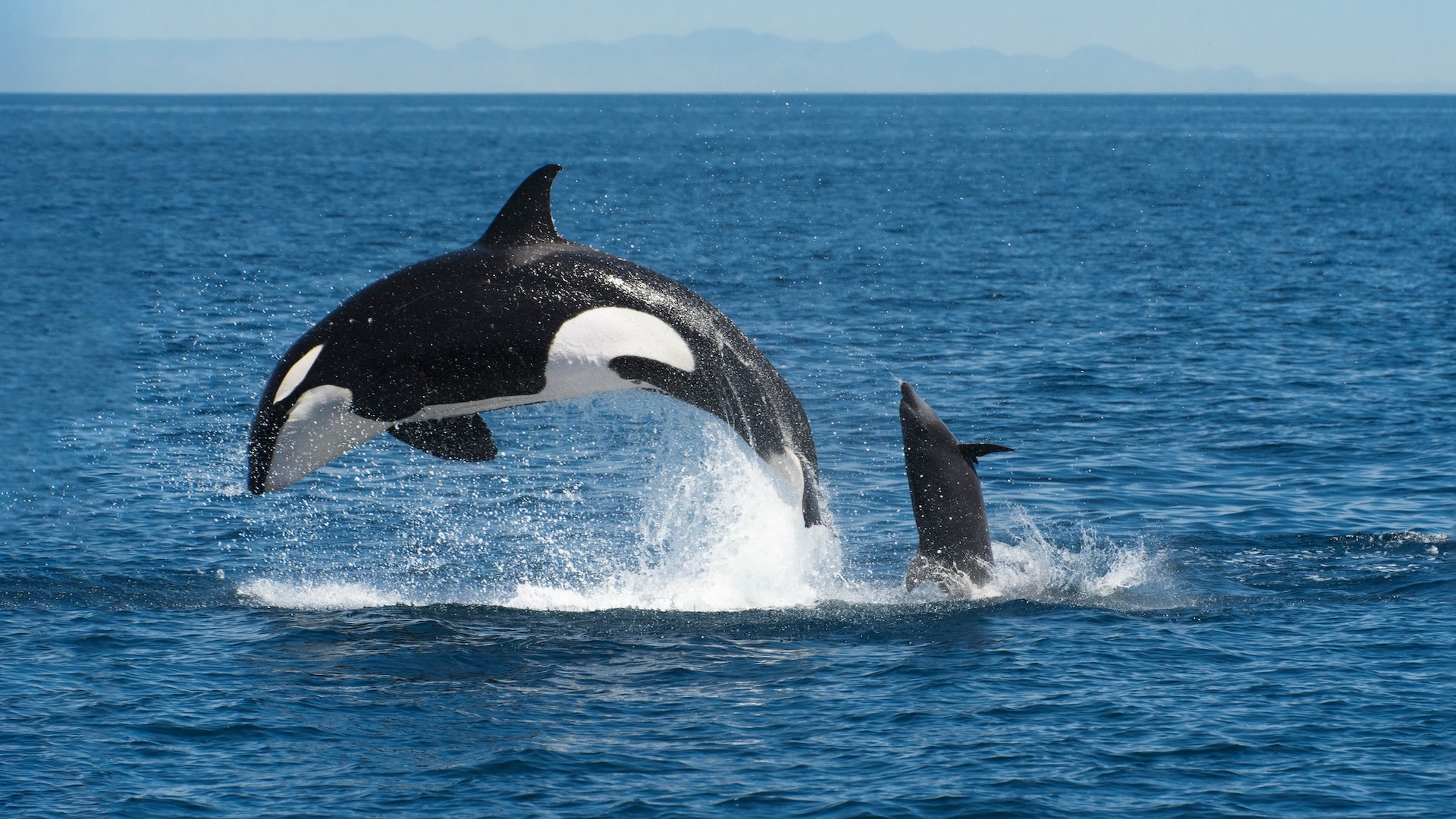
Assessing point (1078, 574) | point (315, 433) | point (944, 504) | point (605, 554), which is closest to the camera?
point (315, 433)

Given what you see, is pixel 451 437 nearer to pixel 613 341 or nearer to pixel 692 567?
pixel 613 341

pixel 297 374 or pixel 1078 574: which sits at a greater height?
pixel 297 374

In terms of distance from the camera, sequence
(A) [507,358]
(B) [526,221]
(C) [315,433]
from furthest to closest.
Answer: (B) [526,221] < (C) [315,433] < (A) [507,358]

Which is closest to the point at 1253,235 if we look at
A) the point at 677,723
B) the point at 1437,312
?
the point at 1437,312

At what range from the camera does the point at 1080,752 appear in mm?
13172

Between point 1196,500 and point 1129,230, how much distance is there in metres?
50.4

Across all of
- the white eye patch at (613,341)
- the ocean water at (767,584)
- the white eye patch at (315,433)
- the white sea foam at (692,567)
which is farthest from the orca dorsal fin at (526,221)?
the white sea foam at (692,567)

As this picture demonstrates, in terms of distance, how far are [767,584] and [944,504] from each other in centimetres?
219

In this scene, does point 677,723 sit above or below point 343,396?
below

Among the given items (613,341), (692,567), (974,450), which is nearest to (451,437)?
(613,341)

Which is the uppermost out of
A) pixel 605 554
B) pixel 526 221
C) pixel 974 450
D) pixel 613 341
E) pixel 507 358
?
pixel 526 221

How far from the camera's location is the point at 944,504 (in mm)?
16984

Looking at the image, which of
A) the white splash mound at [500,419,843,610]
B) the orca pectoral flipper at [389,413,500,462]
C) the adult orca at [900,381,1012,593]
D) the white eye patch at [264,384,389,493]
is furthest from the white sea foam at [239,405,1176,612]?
the white eye patch at [264,384,389,493]

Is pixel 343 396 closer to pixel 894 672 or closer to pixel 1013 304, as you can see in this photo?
pixel 894 672
